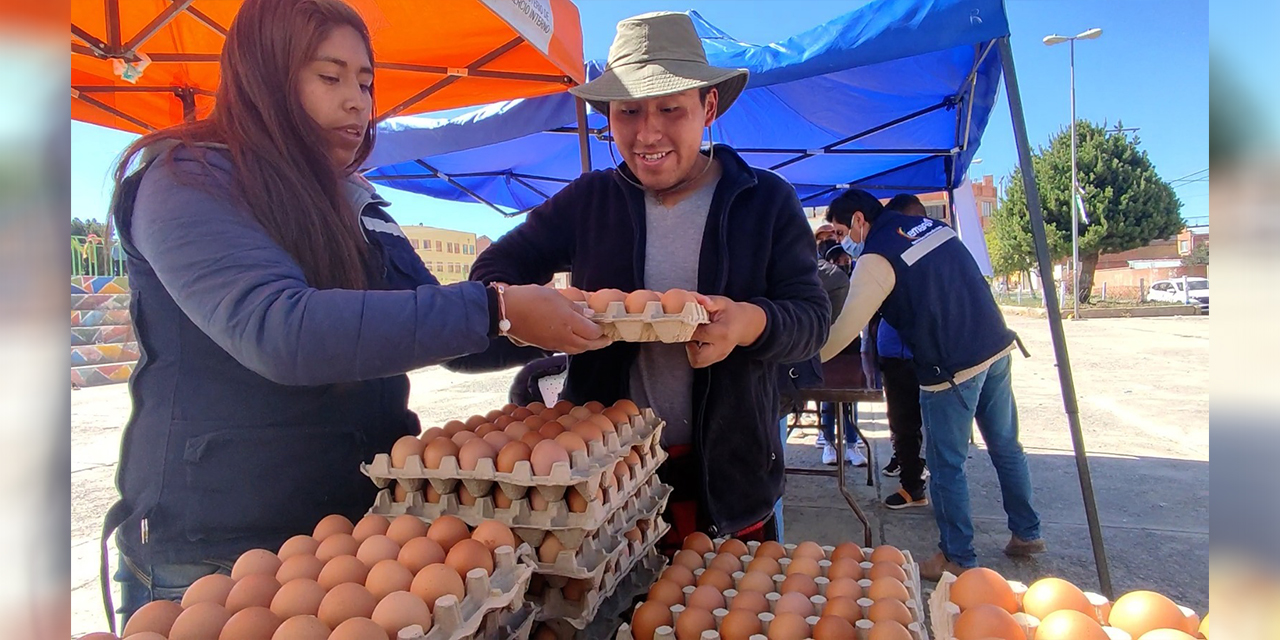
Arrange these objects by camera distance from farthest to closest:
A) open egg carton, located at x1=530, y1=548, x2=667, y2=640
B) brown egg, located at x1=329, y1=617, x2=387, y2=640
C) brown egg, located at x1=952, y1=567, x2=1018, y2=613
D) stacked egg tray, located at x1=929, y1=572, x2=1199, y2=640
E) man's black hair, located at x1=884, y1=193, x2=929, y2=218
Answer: man's black hair, located at x1=884, y1=193, x2=929, y2=218, open egg carton, located at x1=530, y1=548, x2=667, y2=640, brown egg, located at x1=952, y1=567, x2=1018, y2=613, stacked egg tray, located at x1=929, y1=572, x2=1199, y2=640, brown egg, located at x1=329, y1=617, x2=387, y2=640

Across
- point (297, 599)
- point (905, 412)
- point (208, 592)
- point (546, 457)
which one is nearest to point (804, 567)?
point (546, 457)

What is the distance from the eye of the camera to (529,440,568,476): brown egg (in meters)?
1.39

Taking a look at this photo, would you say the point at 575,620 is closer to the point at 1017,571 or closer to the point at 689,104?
the point at 689,104

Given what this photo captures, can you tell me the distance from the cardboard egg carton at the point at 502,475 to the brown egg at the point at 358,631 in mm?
468

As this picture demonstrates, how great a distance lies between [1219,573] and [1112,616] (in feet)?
3.12

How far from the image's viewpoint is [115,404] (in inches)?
386

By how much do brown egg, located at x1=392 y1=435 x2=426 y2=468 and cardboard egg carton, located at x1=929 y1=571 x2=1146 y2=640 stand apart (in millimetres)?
1095

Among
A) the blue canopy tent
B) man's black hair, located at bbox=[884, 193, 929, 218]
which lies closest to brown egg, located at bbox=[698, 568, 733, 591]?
the blue canopy tent

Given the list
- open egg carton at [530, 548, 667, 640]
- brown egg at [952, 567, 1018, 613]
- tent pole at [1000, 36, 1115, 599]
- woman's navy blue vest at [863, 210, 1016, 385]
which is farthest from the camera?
woman's navy blue vest at [863, 210, 1016, 385]

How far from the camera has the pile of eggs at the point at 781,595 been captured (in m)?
1.30

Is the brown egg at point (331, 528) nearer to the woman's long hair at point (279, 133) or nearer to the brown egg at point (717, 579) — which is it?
the woman's long hair at point (279, 133)

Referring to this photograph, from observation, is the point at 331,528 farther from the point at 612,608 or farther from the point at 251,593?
the point at 612,608

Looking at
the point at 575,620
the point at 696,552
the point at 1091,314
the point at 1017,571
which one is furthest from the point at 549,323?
the point at 1091,314

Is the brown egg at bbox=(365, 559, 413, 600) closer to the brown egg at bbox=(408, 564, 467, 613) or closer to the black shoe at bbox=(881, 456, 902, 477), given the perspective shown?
the brown egg at bbox=(408, 564, 467, 613)
